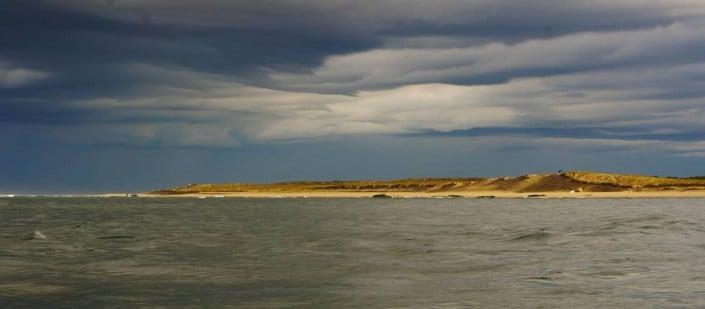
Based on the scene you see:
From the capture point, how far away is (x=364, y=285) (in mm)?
18844

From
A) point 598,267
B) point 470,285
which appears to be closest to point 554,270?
point 598,267

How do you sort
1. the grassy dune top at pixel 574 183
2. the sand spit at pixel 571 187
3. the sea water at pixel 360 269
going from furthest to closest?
the grassy dune top at pixel 574 183 → the sand spit at pixel 571 187 → the sea water at pixel 360 269

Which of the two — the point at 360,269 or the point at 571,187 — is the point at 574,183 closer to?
the point at 571,187

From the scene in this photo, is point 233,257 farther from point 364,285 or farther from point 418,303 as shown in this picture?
point 418,303

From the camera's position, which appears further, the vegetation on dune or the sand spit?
the vegetation on dune

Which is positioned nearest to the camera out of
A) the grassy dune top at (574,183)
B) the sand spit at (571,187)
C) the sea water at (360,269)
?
the sea water at (360,269)

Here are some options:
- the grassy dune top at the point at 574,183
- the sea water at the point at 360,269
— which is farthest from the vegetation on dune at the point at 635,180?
the sea water at the point at 360,269

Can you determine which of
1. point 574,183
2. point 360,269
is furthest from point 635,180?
point 360,269

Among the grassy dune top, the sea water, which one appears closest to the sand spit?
the grassy dune top

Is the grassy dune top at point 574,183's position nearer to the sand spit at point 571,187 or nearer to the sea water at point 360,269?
the sand spit at point 571,187

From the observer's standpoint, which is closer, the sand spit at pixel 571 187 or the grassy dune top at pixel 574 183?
the sand spit at pixel 571 187

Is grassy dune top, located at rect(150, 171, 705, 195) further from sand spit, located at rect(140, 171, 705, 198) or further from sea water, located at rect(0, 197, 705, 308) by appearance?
sea water, located at rect(0, 197, 705, 308)

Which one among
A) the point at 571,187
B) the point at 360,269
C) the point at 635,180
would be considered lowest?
the point at 360,269

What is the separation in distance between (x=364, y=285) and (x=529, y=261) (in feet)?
25.3
